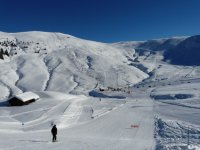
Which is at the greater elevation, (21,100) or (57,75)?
(57,75)

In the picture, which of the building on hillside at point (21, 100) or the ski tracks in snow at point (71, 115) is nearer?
the ski tracks in snow at point (71, 115)

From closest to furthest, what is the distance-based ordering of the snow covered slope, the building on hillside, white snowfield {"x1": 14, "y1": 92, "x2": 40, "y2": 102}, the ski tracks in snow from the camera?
1. the ski tracks in snow
2. the building on hillside
3. white snowfield {"x1": 14, "y1": 92, "x2": 40, "y2": 102}
4. the snow covered slope

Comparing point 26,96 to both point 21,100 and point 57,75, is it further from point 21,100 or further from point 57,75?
point 57,75

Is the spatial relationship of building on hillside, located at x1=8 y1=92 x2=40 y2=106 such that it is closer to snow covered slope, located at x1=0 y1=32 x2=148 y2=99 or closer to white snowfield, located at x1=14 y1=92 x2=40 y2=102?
white snowfield, located at x1=14 y1=92 x2=40 y2=102

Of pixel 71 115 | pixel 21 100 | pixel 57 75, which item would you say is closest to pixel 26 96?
pixel 21 100

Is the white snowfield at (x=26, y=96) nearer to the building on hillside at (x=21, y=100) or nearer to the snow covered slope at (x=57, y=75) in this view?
the building on hillside at (x=21, y=100)

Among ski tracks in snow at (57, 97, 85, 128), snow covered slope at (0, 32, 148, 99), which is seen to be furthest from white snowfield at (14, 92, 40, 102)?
snow covered slope at (0, 32, 148, 99)

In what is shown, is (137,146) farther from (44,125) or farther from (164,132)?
(44,125)

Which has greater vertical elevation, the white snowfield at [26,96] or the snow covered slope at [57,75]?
the snow covered slope at [57,75]

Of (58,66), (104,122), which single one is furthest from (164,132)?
(58,66)

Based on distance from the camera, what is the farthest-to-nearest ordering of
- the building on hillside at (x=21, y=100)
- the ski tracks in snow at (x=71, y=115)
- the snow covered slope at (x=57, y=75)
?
the snow covered slope at (x=57, y=75), the building on hillside at (x=21, y=100), the ski tracks in snow at (x=71, y=115)

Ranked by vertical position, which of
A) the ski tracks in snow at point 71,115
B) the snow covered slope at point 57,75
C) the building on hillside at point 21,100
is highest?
the snow covered slope at point 57,75

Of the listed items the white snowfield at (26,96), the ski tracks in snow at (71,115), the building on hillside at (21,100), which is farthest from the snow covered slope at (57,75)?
the ski tracks in snow at (71,115)

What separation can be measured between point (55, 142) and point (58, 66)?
154m
